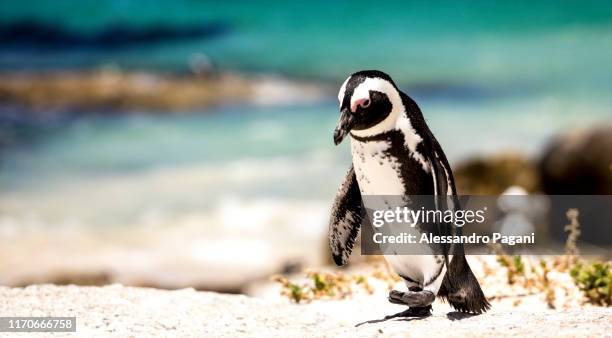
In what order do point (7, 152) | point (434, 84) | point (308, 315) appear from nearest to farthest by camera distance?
1. point (308, 315)
2. point (7, 152)
3. point (434, 84)

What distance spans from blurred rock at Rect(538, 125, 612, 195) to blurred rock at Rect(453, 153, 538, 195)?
141 millimetres

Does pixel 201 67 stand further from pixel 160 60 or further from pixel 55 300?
pixel 55 300

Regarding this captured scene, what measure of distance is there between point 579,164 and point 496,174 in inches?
30.5

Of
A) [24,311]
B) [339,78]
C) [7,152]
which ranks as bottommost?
[24,311]

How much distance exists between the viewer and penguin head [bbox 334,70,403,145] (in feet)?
8.52

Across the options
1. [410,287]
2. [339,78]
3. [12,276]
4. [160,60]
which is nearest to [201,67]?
[160,60]

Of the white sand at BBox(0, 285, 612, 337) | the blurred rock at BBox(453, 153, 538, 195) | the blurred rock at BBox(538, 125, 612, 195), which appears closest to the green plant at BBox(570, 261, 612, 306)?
the white sand at BBox(0, 285, 612, 337)

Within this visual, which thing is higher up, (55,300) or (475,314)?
(55,300)

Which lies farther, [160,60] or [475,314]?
[160,60]

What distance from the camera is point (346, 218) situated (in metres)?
2.99

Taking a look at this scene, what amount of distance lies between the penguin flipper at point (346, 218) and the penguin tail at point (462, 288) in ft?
1.28

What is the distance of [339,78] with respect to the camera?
1040 cm

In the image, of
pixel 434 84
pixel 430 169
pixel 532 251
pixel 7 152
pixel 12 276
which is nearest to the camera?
pixel 430 169

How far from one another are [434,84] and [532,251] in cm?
647
